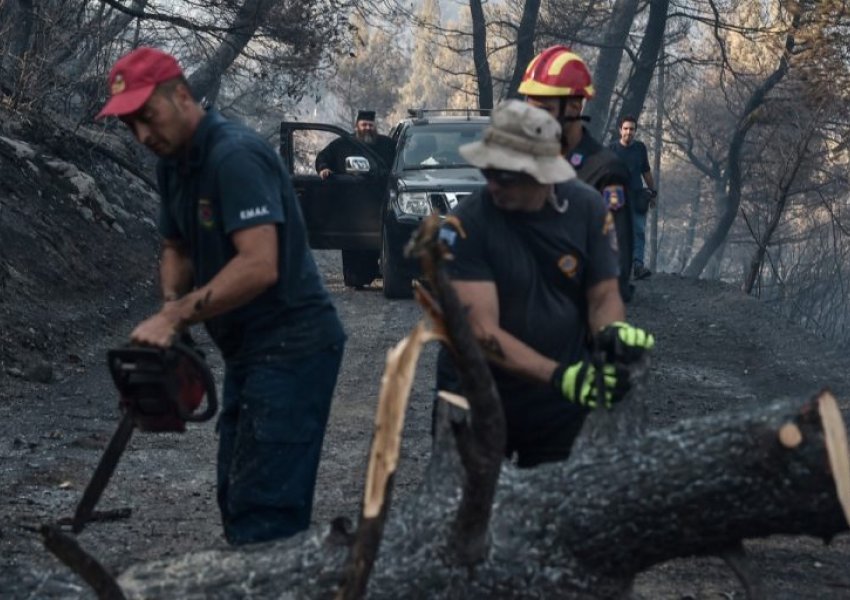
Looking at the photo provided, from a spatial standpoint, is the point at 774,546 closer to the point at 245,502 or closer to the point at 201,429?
the point at 245,502

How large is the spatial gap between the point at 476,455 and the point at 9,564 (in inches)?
92.8

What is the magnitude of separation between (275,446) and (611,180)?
2.52 meters

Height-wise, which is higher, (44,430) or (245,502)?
(245,502)

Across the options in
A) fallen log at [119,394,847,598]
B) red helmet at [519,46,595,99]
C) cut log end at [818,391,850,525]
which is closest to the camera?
cut log end at [818,391,850,525]

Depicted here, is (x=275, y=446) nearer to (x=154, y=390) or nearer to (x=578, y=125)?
(x=154, y=390)

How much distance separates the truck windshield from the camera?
1617 cm

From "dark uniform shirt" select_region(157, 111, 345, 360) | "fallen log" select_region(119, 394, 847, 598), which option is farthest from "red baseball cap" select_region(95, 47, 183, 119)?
"fallen log" select_region(119, 394, 847, 598)

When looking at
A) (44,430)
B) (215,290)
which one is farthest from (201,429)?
(215,290)

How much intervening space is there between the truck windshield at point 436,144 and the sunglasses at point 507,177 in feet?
38.5

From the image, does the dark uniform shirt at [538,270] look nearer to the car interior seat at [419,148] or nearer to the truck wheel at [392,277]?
the truck wheel at [392,277]

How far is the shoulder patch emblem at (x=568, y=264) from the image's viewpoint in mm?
4465

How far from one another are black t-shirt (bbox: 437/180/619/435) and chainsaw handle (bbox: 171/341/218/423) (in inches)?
26.2

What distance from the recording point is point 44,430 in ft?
28.4

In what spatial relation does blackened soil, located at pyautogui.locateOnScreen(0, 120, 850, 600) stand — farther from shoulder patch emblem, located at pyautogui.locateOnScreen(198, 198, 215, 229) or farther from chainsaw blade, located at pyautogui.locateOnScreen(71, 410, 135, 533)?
shoulder patch emblem, located at pyautogui.locateOnScreen(198, 198, 215, 229)
